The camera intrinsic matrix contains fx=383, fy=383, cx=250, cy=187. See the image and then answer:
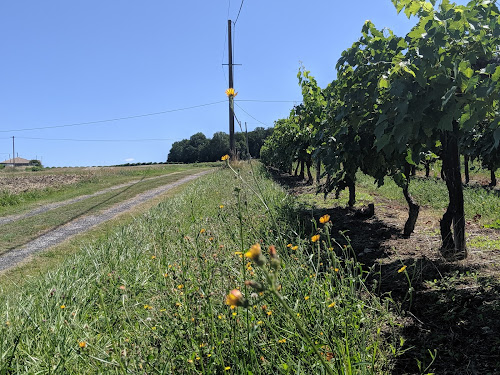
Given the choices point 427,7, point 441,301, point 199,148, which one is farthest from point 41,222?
point 199,148

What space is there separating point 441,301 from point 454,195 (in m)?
1.50

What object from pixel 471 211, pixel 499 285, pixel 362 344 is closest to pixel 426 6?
pixel 499 285

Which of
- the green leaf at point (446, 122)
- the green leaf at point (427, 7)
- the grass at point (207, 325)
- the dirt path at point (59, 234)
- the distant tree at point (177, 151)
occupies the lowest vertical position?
the dirt path at point (59, 234)

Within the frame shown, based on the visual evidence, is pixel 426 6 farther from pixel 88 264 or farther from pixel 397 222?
pixel 88 264

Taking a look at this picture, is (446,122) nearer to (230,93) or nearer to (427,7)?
(427,7)

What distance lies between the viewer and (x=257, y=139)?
6731 centimetres

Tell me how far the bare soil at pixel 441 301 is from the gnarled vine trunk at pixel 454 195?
0.53 feet

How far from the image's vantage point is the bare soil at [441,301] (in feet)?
7.43

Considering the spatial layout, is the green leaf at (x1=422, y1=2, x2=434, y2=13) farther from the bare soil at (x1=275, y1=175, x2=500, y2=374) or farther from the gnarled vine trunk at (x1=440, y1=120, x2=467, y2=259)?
the bare soil at (x1=275, y1=175, x2=500, y2=374)

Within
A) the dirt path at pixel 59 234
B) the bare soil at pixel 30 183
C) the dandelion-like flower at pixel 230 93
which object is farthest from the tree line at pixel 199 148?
the dandelion-like flower at pixel 230 93

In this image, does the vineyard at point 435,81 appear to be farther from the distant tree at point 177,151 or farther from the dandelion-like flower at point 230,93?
the distant tree at point 177,151

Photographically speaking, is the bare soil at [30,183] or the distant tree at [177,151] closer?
the bare soil at [30,183]

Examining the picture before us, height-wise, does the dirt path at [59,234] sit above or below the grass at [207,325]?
below

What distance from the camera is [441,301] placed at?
2891mm
